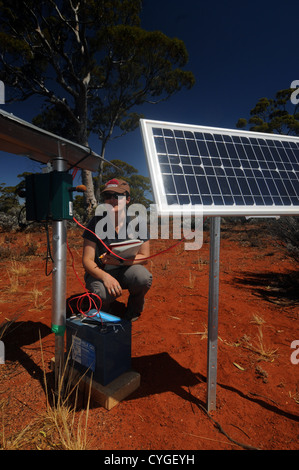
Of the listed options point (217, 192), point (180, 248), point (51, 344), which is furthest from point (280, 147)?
point (180, 248)

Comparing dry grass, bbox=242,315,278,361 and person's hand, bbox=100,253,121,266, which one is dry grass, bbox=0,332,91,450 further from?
dry grass, bbox=242,315,278,361

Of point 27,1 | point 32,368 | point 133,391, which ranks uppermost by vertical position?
point 27,1

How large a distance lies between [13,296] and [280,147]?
444 centimetres

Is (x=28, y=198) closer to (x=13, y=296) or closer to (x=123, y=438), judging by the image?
(x=123, y=438)

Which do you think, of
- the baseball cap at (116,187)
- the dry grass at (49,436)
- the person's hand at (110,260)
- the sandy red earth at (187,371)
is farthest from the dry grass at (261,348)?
the baseball cap at (116,187)

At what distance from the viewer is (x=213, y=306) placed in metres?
1.92

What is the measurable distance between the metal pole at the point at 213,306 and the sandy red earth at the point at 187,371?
0.21m

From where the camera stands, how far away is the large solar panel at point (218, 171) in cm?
175

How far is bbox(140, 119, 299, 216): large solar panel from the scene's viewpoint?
1750 mm

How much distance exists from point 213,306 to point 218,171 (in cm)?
107

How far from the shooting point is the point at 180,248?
9.51 meters

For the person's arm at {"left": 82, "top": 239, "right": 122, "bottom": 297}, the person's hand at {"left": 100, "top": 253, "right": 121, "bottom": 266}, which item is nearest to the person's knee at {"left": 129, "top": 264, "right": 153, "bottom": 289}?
the person's hand at {"left": 100, "top": 253, "right": 121, "bottom": 266}

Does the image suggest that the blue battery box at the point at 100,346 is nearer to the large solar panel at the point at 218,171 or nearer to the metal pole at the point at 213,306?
the metal pole at the point at 213,306
